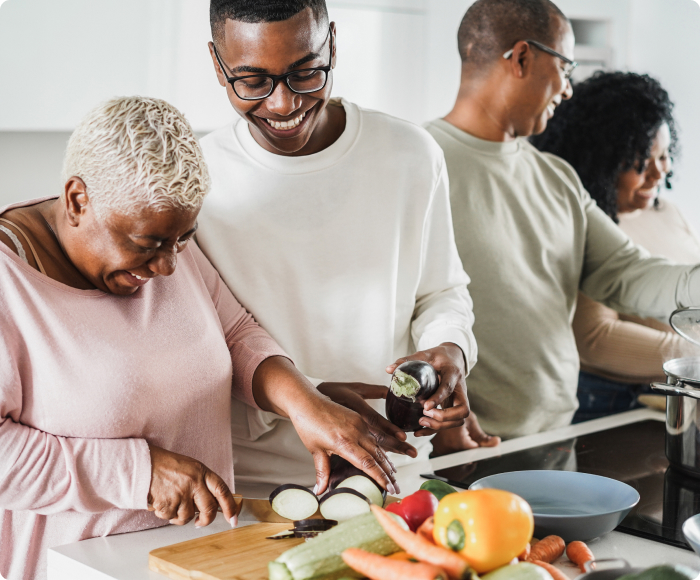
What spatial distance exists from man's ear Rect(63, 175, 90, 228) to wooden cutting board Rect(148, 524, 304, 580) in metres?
0.47

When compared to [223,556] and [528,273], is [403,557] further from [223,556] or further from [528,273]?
[528,273]

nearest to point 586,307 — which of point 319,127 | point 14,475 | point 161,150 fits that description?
point 319,127

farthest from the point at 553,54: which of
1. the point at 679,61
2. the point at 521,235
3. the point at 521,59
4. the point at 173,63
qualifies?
the point at 679,61

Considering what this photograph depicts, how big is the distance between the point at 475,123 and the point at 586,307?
2.23 ft

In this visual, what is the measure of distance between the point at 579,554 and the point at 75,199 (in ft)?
2.75

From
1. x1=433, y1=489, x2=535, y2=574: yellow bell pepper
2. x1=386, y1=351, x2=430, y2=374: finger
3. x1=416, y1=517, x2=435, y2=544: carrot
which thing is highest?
x1=433, y1=489, x2=535, y2=574: yellow bell pepper

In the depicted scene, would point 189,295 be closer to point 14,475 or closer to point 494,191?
point 14,475

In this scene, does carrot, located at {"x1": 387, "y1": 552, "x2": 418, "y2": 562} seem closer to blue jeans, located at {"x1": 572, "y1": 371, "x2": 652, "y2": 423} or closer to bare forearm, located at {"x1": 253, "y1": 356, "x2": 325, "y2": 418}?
bare forearm, located at {"x1": 253, "y1": 356, "x2": 325, "y2": 418}

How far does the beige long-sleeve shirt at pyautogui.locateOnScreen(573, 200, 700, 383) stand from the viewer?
2.26m

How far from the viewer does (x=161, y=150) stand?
41.8 inches

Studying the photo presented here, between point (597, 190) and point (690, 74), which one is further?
point (690, 74)

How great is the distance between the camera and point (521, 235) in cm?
202

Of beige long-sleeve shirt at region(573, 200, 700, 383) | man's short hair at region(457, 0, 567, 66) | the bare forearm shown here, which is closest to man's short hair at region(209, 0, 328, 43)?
the bare forearm

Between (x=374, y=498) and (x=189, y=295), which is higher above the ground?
(x=189, y=295)
